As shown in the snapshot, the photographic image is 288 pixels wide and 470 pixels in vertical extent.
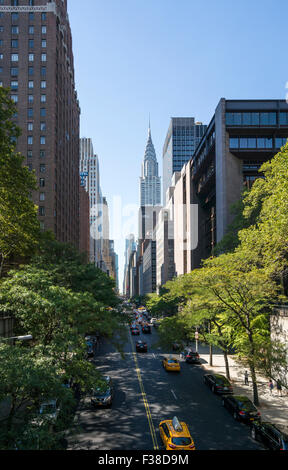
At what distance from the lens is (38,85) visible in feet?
209

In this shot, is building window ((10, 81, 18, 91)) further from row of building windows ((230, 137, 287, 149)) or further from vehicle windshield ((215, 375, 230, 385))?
vehicle windshield ((215, 375, 230, 385))

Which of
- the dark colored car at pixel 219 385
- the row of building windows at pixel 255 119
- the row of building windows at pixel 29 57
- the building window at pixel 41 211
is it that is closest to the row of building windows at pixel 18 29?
the row of building windows at pixel 29 57

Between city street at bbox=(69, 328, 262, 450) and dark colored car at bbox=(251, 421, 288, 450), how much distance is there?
45cm

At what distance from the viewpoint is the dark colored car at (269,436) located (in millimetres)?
15258

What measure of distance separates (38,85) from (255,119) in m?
40.6

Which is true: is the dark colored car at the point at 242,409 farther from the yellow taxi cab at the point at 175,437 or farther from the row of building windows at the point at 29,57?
the row of building windows at the point at 29,57

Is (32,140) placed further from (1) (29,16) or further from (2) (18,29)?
(1) (29,16)

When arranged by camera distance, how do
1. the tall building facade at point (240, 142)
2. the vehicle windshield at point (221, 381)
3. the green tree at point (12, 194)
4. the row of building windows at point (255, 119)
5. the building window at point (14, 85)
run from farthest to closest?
1. the building window at point (14, 85)
2. the row of building windows at point (255, 119)
3. the tall building facade at point (240, 142)
4. the vehicle windshield at point (221, 381)
5. the green tree at point (12, 194)

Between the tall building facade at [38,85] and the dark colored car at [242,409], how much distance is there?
46.2 meters

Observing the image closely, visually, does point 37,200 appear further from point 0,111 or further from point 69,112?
point 0,111

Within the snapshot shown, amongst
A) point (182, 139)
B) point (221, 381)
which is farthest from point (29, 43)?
point (182, 139)

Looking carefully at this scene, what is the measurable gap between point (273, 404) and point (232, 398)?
415cm

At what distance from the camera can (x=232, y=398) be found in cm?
2200

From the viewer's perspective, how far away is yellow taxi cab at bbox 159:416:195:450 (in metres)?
14.9
